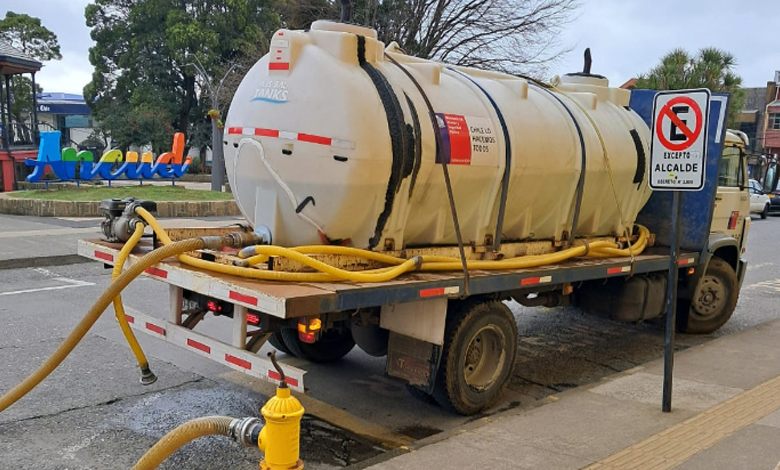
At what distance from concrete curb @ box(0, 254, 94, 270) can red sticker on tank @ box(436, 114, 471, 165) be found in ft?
27.7

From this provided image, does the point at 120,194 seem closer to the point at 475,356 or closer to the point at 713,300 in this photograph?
the point at 713,300

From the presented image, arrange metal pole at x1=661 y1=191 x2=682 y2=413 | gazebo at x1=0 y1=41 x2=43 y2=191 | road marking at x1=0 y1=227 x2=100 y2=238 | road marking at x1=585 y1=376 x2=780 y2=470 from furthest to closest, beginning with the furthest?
gazebo at x1=0 y1=41 x2=43 y2=191 < road marking at x1=0 y1=227 x2=100 y2=238 < metal pole at x1=661 y1=191 x2=682 y2=413 < road marking at x1=585 y1=376 x2=780 y2=470

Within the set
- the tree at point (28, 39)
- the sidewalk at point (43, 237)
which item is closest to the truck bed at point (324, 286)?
the sidewalk at point (43, 237)

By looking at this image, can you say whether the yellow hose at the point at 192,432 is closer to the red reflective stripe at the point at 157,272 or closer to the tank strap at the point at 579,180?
the red reflective stripe at the point at 157,272

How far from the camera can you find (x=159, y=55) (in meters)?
40.9

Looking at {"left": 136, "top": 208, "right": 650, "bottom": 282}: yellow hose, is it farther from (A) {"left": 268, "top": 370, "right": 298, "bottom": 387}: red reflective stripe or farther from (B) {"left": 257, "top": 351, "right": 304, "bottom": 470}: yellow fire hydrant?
(B) {"left": 257, "top": 351, "right": 304, "bottom": 470}: yellow fire hydrant

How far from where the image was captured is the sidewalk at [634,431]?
465 cm

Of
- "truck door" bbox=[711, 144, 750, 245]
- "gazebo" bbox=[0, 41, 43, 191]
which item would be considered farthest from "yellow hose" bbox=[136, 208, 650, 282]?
"gazebo" bbox=[0, 41, 43, 191]

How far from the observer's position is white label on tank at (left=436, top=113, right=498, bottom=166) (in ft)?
18.8

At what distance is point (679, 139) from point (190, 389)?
4.48m

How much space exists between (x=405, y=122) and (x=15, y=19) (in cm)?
4682

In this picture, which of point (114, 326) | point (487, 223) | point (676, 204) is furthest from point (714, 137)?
point (114, 326)

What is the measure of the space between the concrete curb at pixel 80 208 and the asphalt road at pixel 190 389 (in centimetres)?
870

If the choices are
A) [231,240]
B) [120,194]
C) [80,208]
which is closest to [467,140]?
[231,240]
